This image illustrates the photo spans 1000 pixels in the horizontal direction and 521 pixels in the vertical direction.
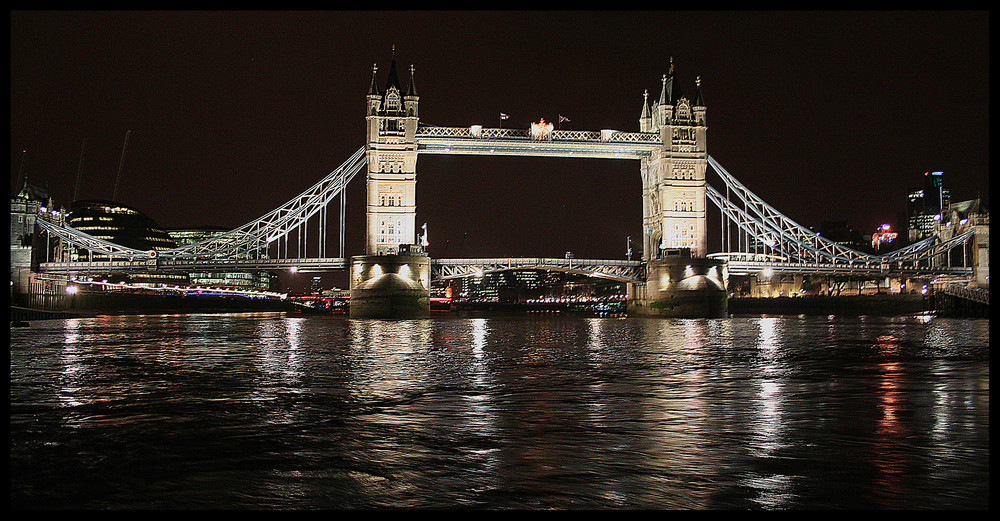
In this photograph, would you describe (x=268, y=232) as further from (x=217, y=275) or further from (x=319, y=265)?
(x=217, y=275)

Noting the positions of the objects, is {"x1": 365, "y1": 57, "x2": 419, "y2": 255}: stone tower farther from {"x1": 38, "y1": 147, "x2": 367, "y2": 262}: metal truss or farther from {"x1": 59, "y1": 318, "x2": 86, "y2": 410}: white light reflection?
{"x1": 59, "y1": 318, "x2": 86, "y2": 410}: white light reflection

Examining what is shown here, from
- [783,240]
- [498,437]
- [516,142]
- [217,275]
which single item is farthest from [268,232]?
[217,275]

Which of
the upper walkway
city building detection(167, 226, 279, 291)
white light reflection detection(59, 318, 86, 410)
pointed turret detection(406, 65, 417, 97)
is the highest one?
pointed turret detection(406, 65, 417, 97)

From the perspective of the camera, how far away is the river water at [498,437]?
6148 mm

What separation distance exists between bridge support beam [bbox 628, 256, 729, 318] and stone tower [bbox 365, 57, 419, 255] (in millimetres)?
19158

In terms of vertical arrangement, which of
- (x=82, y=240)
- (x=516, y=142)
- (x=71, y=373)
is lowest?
(x=71, y=373)

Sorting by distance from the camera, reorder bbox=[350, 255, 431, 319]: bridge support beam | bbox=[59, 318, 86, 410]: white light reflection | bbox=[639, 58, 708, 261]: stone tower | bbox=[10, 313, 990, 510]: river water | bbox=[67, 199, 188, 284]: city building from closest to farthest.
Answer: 1. bbox=[10, 313, 990, 510]: river water
2. bbox=[59, 318, 86, 410]: white light reflection
3. bbox=[350, 255, 431, 319]: bridge support beam
4. bbox=[639, 58, 708, 261]: stone tower
5. bbox=[67, 199, 188, 284]: city building

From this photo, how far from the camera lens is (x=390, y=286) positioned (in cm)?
5731

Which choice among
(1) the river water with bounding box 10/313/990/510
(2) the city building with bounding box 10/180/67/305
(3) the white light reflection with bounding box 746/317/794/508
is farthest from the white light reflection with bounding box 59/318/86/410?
(2) the city building with bounding box 10/180/67/305

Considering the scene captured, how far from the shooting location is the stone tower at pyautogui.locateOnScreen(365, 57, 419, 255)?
60281 mm

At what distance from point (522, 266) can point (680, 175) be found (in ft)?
48.7

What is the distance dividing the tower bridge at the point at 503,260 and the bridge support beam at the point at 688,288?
0.08 metres

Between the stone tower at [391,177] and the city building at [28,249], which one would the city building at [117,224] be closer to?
the city building at [28,249]

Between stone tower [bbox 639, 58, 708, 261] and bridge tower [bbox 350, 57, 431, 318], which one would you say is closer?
bridge tower [bbox 350, 57, 431, 318]
